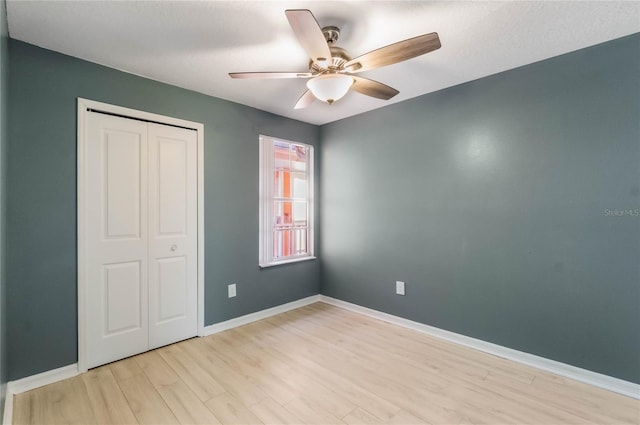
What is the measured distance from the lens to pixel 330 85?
193cm

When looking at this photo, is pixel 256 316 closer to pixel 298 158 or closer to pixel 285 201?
pixel 285 201

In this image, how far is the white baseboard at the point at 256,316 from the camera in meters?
2.98

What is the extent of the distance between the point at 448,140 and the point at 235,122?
215 cm

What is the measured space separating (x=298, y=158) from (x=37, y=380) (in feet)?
10.3

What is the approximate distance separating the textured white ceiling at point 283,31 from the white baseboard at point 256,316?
2349 millimetres

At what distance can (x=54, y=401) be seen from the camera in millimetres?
1926

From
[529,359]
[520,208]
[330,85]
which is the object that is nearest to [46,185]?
[330,85]

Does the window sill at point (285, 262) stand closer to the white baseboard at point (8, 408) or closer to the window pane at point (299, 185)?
the window pane at point (299, 185)

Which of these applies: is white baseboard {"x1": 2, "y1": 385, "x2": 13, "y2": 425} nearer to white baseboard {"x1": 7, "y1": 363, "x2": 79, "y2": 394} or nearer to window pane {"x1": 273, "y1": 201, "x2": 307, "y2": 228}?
white baseboard {"x1": 7, "y1": 363, "x2": 79, "y2": 394}

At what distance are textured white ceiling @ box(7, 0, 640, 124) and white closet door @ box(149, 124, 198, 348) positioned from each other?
0.64 meters

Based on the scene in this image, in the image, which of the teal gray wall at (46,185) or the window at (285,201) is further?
the window at (285,201)

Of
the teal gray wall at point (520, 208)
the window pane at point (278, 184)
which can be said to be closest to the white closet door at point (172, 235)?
the window pane at point (278, 184)

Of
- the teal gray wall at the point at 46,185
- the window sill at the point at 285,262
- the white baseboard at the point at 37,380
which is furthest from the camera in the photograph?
the window sill at the point at 285,262

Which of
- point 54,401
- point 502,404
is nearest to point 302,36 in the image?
point 502,404
